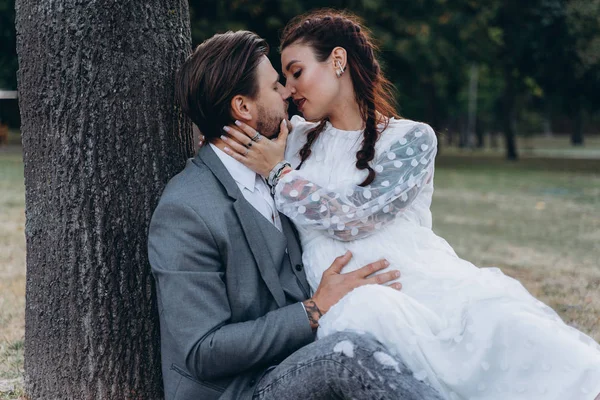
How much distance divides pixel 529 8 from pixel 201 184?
2874cm

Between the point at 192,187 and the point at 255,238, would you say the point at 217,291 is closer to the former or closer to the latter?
the point at 255,238

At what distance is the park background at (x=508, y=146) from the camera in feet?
23.3

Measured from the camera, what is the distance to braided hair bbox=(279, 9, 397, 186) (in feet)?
11.3

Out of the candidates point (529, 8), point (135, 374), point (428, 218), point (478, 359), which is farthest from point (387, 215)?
point (529, 8)

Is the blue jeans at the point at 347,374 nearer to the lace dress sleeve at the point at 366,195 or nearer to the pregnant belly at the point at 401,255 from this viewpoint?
the pregnant belly at the point at 401,255

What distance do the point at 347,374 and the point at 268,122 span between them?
1194 millimetres

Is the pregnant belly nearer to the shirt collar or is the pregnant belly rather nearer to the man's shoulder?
the shirt collar

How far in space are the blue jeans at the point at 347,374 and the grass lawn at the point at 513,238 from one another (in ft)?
6.17

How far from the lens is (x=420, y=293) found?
3.01m

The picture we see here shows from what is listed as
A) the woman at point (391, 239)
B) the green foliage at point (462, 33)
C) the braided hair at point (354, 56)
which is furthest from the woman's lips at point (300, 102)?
the green foliage at point (462, 33)

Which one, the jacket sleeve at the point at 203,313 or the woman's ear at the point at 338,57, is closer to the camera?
the jacket sleeve at the point at 203,313

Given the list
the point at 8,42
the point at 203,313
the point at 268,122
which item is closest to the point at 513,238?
the point at 268,122

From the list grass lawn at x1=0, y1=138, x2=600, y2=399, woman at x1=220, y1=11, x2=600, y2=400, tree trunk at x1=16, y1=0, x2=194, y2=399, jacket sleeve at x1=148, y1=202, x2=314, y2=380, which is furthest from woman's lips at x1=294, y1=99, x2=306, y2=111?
grass lawn at x1=0, y1=138, x2=600, y2=399

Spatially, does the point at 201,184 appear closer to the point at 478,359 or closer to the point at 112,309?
the point at 112,309
